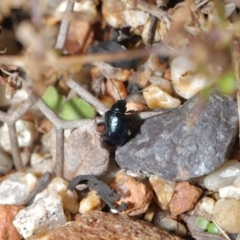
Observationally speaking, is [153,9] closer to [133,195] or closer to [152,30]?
[152,30]

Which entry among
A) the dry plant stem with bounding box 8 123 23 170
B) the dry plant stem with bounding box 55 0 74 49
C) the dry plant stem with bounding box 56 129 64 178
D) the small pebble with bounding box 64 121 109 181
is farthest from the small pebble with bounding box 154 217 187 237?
the dry plant stem with bounding box 55 0 74 49

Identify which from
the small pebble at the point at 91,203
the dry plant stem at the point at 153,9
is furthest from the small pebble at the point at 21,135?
the dry plant stem at the point at 153,9

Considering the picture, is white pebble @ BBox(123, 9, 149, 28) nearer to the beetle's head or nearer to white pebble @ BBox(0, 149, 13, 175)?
the beetle's head

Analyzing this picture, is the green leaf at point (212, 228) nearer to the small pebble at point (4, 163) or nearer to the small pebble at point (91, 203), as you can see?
the small pebble at point (91, 203)

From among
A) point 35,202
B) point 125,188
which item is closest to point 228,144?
point 125,188

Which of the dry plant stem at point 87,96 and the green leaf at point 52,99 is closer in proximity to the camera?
the dry plant stem at point 87,96

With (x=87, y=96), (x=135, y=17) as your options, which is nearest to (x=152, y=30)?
(x=135, y=17)
